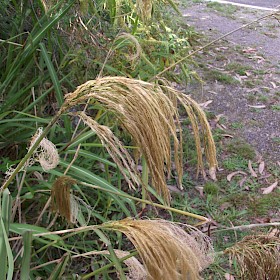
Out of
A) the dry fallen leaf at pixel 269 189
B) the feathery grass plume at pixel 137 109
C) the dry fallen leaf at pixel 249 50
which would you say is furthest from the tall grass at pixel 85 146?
the dry fallen leaf at pixel 249 50

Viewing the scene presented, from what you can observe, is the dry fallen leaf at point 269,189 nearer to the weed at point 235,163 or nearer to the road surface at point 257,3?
the weed at point 235,163

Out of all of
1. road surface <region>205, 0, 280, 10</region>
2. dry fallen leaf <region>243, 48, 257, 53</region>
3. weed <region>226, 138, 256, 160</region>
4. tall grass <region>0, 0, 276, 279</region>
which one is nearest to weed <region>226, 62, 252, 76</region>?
dry fallen leaf <region>243, 48, 257, 53</region>

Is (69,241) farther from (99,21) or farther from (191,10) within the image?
(191,10)

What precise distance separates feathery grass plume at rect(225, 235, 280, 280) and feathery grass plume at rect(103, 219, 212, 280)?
148mm

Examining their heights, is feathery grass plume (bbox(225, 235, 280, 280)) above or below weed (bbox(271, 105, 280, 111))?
above

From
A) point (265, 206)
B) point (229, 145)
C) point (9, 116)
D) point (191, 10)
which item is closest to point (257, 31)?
point (191, 10)

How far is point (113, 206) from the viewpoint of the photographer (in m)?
2.81

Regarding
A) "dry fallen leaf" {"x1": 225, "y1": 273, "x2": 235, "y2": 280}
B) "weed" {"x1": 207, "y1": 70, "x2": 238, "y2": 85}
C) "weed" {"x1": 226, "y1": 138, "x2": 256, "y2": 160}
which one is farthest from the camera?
"weed" {"x1": 207, "y1": 70, "x2": 238, "y2": 85}

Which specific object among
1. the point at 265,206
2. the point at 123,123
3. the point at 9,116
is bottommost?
the point at 265,206

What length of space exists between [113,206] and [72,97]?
6.13ft

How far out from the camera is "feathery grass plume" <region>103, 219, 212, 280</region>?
92 cm

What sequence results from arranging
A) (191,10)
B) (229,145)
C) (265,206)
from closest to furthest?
(265,206) < (229,145) < (191,10)

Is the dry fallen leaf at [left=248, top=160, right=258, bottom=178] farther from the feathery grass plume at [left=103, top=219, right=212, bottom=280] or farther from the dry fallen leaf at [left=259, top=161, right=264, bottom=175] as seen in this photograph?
the feathery grass plume at [left=103, top=219, right=212, bottom=280]

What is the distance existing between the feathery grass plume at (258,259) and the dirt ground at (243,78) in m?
1.94
